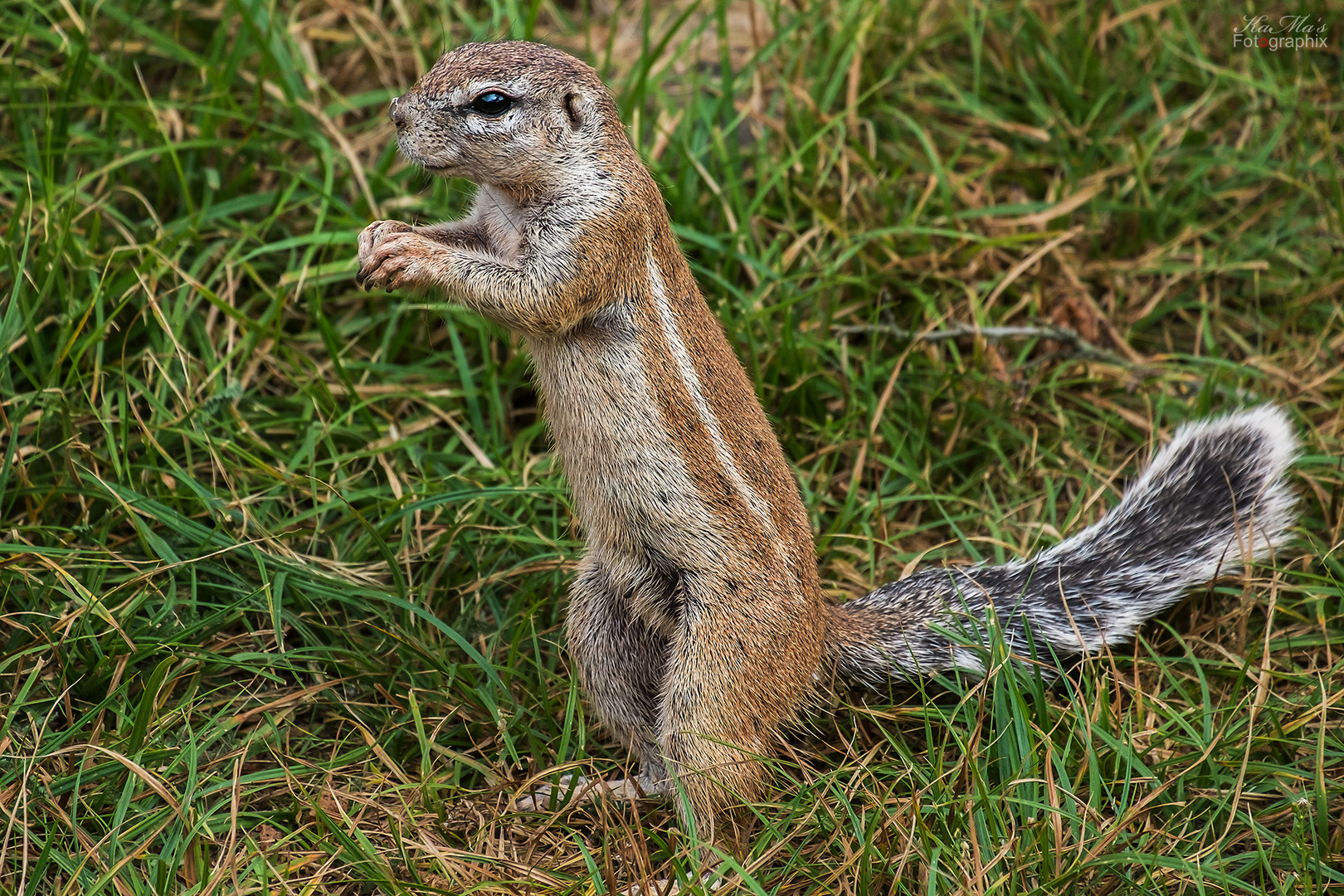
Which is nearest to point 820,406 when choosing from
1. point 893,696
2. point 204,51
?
point 893,696

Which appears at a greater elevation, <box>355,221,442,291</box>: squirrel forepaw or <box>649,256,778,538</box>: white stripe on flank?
<box>355,221,442,291</box>: squirrel forepaw

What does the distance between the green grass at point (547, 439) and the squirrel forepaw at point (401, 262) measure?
0.65m

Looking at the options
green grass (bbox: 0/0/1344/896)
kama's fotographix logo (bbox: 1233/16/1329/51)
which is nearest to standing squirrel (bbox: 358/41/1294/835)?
green grass (bbox: 0/0/1344/896)

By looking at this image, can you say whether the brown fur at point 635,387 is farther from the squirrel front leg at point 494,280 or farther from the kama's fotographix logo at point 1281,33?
the kama's fotographix logo at point 1281,33

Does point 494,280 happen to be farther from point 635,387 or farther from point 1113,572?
point 1113,572

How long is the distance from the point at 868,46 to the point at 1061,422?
2.11 m

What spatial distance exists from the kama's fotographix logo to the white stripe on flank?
3811 millimetres

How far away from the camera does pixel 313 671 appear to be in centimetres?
383

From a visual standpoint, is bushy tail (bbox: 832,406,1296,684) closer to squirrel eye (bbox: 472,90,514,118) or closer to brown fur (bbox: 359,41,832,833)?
brown fur (bbox: 359,41,832,833)

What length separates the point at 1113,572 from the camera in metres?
3.83

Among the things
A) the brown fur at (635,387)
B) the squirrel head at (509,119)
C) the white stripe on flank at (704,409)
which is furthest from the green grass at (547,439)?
the white stripe on flank at (704,409)

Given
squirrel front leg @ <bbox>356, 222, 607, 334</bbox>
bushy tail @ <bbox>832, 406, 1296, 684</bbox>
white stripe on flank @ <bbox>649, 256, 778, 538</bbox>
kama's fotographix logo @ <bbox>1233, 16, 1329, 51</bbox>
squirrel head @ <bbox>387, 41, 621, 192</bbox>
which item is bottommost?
bushy tail @ <bbox>832, 406, 1296, 684</bbox>

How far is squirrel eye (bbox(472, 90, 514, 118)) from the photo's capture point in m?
3.36

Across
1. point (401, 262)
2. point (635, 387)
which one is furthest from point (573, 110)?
point (635, 387)
